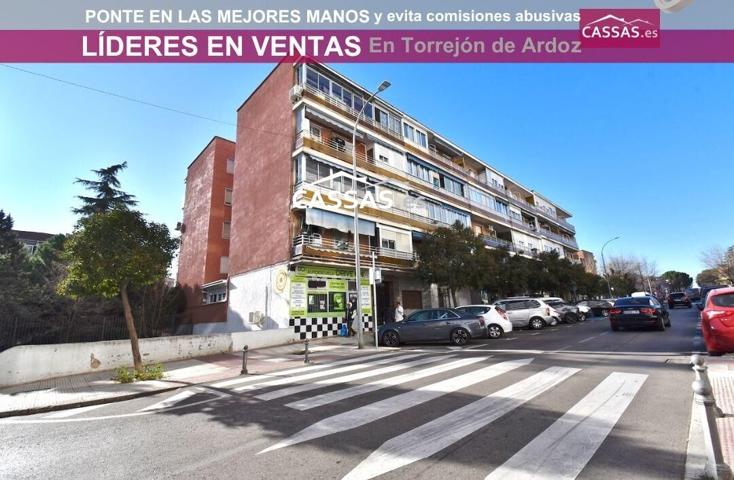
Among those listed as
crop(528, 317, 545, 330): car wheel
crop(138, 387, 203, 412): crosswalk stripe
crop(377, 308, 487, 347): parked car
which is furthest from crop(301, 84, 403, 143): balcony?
crop(138, 387, 203, 412): crosswalk stripe

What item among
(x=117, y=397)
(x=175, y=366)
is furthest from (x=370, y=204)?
(x=117, y=397)

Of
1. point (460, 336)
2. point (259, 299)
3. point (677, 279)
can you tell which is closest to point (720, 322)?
point (460, 336)

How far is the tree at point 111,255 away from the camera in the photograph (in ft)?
29.7

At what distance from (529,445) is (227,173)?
29.8 metres

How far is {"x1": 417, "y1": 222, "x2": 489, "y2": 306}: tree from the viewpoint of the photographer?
20969 millimetres

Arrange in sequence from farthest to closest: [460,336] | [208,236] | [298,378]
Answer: [208,236]
[460,336]
[298,378]

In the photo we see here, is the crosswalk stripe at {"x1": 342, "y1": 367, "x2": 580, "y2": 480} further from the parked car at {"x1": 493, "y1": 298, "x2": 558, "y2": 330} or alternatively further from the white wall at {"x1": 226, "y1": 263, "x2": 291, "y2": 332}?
the parked car at {"x1": 493, "y1": 298, "x2": 558, "y2": 330}

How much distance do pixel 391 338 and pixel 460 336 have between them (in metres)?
2.98

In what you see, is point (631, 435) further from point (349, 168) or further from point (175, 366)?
point (349, 168)

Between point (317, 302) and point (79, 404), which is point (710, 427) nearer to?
point (79, 404)

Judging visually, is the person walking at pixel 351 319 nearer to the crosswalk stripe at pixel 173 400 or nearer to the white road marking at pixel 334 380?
the white road marking at pixel 334 380

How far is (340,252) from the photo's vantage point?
64.0 feet

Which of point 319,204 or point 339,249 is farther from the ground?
point 319,204

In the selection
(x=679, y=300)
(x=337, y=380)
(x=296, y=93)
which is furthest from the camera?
(x=679, y=300)
